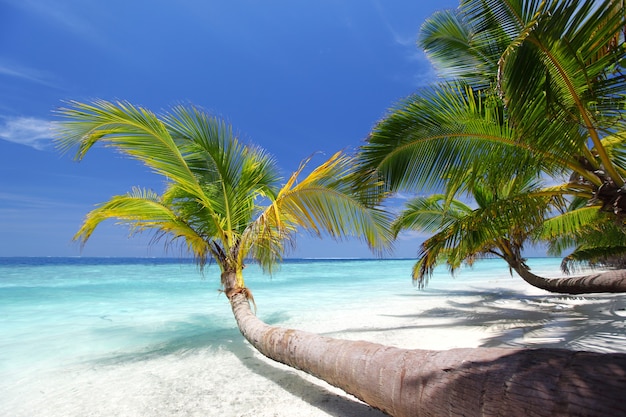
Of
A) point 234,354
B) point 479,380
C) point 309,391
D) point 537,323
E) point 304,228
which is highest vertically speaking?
point 304,228

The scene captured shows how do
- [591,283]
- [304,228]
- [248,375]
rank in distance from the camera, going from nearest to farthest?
[248,375]
[304,228]
[591,283]

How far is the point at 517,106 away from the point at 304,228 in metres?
2.77

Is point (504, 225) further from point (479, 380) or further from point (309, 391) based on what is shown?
point (479, 380)

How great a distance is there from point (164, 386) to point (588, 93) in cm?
482

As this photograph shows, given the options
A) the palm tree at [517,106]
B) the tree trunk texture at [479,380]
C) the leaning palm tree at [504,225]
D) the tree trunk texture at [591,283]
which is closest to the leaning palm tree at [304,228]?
the tree trunk texture at [479,380]

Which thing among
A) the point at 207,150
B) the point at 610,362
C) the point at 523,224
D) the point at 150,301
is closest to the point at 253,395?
the point at 610,362

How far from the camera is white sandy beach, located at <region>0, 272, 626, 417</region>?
3020 mm

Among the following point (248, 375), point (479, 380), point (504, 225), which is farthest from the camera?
point (504, 225)

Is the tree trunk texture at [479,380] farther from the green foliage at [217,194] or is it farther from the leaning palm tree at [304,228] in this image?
the green foliage at [217,194]

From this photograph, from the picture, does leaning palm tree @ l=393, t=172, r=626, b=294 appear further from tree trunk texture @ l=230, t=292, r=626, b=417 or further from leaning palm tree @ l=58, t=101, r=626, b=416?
tree trunk texture @ l=230, t=292, r=626, b=417

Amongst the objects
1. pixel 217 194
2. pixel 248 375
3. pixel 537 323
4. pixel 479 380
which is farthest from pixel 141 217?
pixel 537 323

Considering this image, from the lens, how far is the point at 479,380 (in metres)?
1.65

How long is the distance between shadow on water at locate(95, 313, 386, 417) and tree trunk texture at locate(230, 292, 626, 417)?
281 mm

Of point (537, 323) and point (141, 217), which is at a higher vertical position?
point (141, 217)
